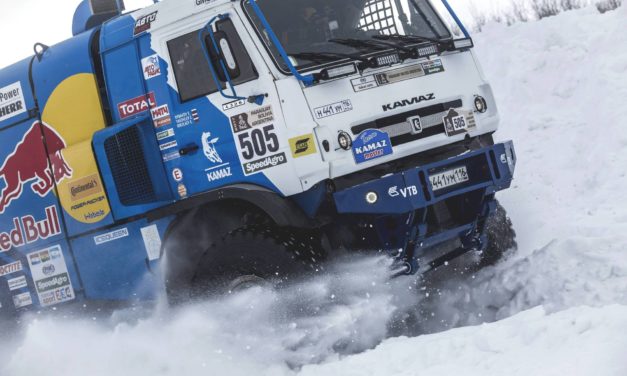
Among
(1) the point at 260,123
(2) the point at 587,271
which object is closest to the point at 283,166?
(1) the point at 260,123

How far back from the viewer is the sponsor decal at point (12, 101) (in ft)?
29.4

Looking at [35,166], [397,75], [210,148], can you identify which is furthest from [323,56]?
[35,166]

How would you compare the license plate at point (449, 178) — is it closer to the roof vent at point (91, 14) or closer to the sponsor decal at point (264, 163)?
the sponsor decal at point (264, 163)

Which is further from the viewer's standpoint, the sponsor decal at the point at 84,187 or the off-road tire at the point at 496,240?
the off-road tire at the point at 496,240

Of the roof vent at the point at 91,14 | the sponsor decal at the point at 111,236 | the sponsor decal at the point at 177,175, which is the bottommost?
the sponsor decal at the point at 111,236

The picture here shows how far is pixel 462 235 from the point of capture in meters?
8.00

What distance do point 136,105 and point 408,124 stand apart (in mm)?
2281

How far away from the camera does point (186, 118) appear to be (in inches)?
306

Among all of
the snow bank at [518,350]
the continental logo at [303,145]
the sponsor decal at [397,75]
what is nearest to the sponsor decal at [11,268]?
the continental logo at [303,145]

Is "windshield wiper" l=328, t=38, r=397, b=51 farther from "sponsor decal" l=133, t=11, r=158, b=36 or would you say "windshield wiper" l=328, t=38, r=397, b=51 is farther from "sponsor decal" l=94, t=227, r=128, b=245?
"sponsor decal" l=94, t=227, r=128, b=245

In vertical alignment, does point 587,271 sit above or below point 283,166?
below

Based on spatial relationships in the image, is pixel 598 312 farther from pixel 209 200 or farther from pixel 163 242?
pixel 163 242

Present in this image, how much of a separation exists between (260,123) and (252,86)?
0.29 meters

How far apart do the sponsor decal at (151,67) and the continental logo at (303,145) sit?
1.45 meters
